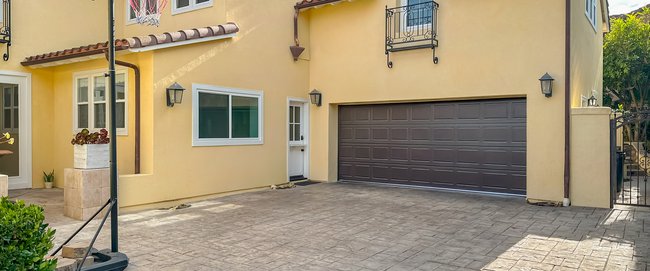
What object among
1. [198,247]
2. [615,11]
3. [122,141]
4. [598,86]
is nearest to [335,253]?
[198,247]

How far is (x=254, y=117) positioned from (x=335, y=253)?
218 inches

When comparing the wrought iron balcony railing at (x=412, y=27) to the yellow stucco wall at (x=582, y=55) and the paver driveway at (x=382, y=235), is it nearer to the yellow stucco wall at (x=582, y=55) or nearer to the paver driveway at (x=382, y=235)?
the yellow stucco wall at (x=582, y=55)

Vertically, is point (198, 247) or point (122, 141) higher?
point (122, 141)

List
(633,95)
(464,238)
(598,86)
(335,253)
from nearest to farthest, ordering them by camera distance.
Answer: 1. (335,253)
2. (464,238)
3. (598,86)
4. (633,95)

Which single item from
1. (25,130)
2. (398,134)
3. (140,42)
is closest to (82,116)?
(25,130)

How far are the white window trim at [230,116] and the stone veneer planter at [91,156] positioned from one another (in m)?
1.96

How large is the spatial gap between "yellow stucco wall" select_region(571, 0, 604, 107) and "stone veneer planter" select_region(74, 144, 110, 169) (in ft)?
27.6

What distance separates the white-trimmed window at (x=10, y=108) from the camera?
9.96 meters

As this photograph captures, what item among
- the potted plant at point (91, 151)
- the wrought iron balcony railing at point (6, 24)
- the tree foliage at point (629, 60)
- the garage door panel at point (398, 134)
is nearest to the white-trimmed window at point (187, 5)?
the wrought iron balcony railing at point (6, 24)

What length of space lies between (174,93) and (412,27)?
17.6ft

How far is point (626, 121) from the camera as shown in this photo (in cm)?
821

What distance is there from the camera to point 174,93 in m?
8.36

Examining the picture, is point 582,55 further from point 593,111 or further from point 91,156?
point 91,156

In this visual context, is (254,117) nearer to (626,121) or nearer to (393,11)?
(393,11)
